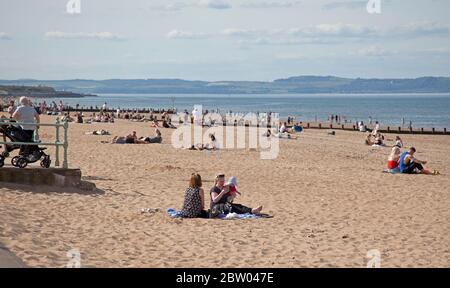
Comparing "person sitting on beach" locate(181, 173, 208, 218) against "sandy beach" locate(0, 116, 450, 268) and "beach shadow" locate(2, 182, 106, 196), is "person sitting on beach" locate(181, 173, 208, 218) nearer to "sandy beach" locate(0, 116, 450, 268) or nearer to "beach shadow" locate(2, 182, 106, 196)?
"sandy beach" locate(0, 116, 450, 268)

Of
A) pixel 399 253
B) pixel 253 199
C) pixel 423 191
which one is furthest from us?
pixel 423 191

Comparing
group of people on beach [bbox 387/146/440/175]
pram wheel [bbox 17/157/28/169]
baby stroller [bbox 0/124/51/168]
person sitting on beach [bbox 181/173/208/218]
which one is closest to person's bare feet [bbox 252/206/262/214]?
person sitting on beach [bbox 181/173/208/218]

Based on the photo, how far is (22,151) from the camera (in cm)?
1366

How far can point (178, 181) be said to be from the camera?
16.4 meters

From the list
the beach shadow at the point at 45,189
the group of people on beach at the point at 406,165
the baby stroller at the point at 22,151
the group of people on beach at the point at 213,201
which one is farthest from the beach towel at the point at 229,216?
the group of people on beach at the point at 406,165

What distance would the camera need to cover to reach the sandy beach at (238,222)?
889cm

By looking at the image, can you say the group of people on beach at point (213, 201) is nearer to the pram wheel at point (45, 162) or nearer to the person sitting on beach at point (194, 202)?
the person sitting on beach at point (194, 202)

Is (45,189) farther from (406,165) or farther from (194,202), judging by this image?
(406,165)

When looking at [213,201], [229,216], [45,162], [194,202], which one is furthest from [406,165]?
[45,162]
